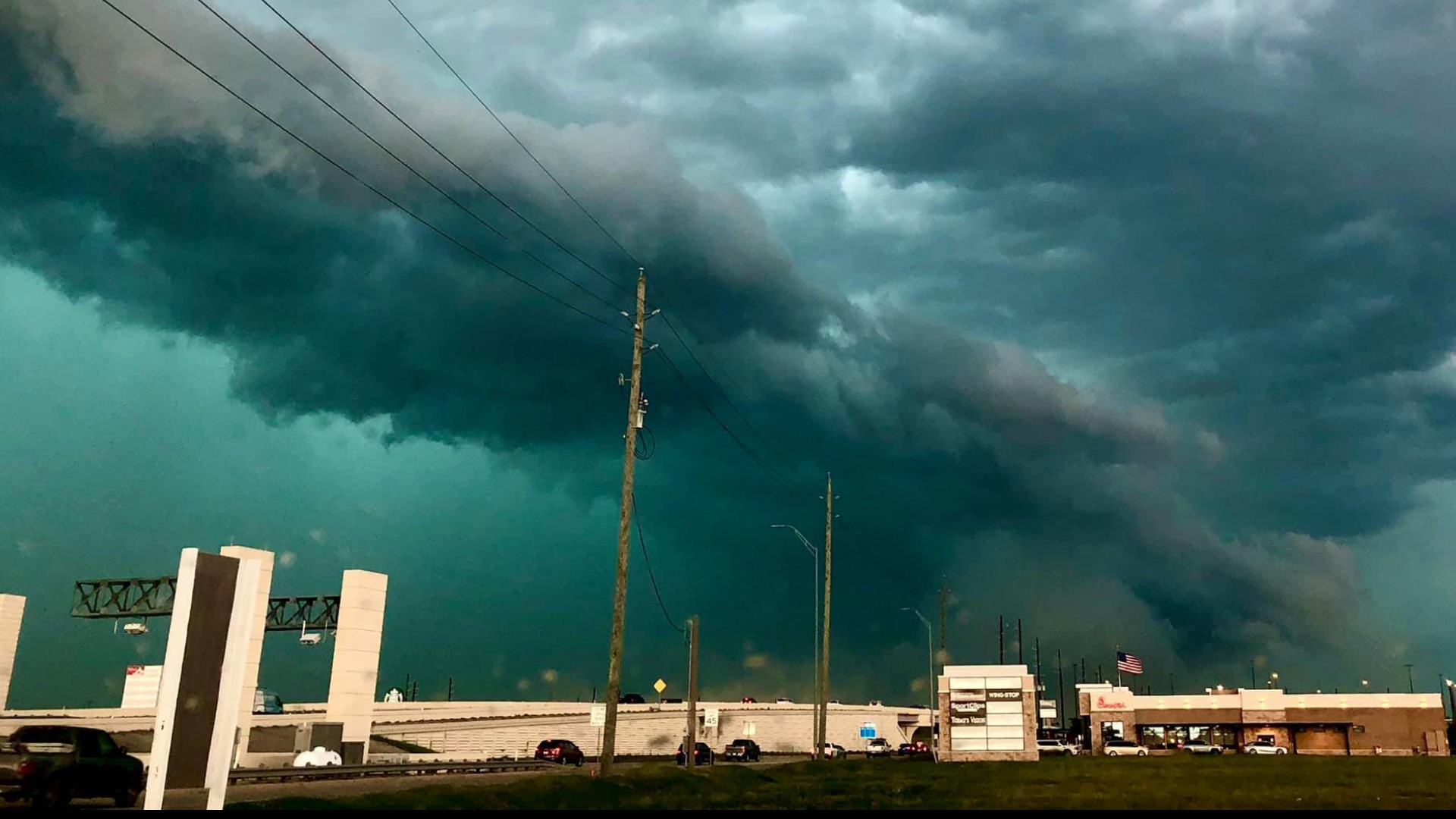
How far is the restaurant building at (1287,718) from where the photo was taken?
11469 centimetres

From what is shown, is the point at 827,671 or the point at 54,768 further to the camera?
the point at 827,671

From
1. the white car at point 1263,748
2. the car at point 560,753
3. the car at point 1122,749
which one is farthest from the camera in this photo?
the white car at point 1263,748

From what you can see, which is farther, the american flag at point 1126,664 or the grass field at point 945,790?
the american flag at point 1126,664

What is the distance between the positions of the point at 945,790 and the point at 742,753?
153 feet

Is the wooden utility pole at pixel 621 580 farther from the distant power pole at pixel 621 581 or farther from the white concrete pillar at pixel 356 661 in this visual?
the white concrete pillar at pixel 356 661

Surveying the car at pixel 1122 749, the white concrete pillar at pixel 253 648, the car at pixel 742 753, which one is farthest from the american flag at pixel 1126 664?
the white concrete pillar at pixel 253 648

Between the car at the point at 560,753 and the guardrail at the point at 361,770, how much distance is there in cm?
558

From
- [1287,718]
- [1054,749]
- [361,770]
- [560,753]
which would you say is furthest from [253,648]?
[1287,718]

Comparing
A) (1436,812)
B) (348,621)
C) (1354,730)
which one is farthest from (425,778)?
(1354,730)

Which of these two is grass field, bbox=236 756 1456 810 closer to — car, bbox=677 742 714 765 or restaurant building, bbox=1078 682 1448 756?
car, bbox=677 742 714 765

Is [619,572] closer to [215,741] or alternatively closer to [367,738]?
[215,741]

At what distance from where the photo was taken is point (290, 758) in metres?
63.8

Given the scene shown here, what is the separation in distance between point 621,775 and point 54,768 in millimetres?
18768

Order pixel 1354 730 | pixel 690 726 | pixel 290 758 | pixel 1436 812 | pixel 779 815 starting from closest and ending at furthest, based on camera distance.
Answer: pixel 1436 812
pixel 779 815
pixel 690 726
pixel 290 758
pixel 1354 730
